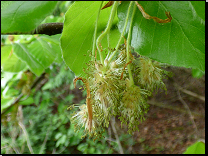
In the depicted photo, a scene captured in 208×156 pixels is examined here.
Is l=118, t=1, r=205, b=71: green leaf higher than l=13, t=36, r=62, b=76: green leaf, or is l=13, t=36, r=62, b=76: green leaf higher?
l=118, t=1, r=205, b=71: green leaf

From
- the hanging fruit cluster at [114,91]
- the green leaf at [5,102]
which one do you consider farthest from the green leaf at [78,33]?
the green leaf at [5,102]

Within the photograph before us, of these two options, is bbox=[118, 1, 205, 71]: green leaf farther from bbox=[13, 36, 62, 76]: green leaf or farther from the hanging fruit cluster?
bbox=[13, 36, 62, 76]: green leaf

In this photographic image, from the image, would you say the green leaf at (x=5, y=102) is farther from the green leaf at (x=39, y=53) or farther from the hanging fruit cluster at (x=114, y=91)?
the hanging fruit cluster at (x=114, y=91)

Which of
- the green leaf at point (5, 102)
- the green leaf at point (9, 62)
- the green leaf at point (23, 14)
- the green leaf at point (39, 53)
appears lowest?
the green leaf at point (5, 102)

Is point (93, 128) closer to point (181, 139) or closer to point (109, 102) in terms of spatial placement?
point (109, 102)

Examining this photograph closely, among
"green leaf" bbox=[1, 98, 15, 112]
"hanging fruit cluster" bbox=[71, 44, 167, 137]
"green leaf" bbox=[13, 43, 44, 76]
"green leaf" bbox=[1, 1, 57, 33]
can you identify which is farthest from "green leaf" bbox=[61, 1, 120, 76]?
"green leaf" bbox=[1, 98, 15, 112]

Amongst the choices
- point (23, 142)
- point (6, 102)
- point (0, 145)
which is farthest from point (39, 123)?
point (6, 102)

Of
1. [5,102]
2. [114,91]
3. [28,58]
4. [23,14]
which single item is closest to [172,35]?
[114,91]
